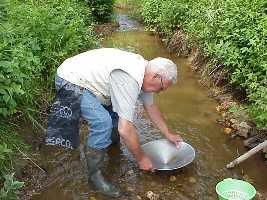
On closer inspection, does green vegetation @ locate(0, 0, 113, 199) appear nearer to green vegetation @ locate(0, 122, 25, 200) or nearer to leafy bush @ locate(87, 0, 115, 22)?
green vegetation @ locate(0, 122, 25, 200)

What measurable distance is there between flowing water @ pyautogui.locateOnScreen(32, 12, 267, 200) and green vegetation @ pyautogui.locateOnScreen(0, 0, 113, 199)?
54 cm

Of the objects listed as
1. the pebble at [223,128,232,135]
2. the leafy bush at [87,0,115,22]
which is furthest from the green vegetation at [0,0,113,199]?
the leafy bush at [87,0,115,22]

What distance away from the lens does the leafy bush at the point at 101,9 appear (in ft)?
42.6

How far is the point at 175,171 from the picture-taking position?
184 inches

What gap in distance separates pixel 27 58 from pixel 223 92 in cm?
323

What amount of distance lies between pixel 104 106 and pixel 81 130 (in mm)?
1214

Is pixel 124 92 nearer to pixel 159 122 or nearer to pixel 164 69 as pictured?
pixel 164 69

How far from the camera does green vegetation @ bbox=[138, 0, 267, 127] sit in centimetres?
554

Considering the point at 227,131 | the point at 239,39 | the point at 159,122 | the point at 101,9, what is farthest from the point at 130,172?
the point at 101,9

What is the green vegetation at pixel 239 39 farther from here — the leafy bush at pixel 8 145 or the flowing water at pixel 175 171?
the leafy bush at pixel 8 145

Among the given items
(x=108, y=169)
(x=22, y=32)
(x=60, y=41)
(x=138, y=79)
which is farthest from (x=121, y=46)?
(x=138, y=79)

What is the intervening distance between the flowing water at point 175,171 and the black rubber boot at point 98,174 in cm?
7

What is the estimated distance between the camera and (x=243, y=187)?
12.2ft

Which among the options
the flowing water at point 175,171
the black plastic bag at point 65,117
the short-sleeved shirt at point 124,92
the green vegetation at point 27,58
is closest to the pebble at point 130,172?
the flowing water at point 175,171
